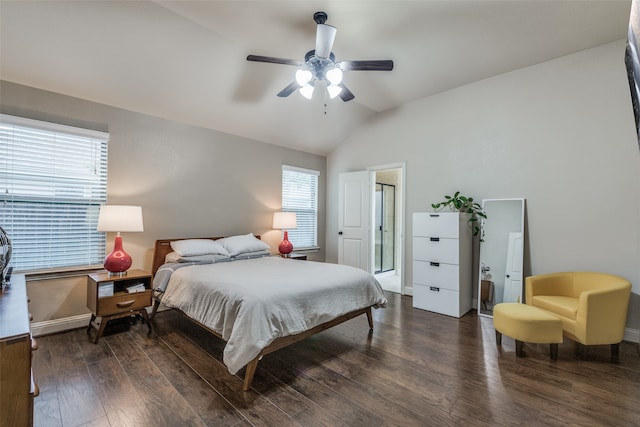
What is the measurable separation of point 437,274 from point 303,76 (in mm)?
2808

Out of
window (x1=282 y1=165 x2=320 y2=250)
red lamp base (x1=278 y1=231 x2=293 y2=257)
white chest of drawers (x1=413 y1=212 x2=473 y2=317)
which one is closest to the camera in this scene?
white chest of drawers (x1=413 y1=212 x2=473 y2=317)

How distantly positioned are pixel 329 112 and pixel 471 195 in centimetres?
238

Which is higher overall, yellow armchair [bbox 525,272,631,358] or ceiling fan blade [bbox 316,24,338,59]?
ceiling fan blade [bbox 316,24,338,59]

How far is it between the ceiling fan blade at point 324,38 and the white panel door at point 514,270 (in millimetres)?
2973

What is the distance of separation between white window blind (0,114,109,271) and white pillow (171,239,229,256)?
77 centimetres

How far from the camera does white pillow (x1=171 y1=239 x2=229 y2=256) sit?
334 cm

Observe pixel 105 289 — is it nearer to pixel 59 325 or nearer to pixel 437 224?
pixel 59 325

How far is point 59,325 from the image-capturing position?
2.88m

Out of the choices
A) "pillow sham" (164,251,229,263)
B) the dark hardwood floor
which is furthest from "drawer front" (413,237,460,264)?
"pillow sham" (164,251,229,263)

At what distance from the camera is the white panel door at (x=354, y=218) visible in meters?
4.83

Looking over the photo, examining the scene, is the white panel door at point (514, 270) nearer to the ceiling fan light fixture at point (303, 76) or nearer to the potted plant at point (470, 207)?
the potted plant at point (470, 207)

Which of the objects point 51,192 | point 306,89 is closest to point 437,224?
point 306,89

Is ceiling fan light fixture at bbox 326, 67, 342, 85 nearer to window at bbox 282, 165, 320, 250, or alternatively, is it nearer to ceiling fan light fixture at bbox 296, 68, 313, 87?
ceiling fan light fixture at bbox 296, 68, 313, 87

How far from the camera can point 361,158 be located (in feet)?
16.6
